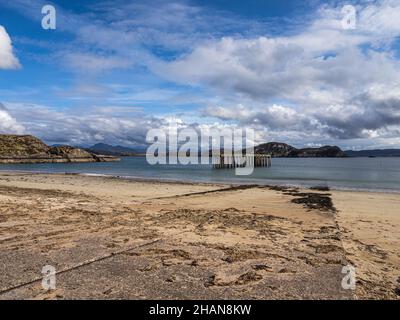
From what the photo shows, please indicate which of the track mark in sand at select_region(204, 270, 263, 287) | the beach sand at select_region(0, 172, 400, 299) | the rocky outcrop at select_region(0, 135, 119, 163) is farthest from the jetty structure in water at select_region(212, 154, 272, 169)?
the rocky outcrop at select_region(0, 135, 119, 163)

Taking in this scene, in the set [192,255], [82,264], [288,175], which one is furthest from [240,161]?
[82,264]

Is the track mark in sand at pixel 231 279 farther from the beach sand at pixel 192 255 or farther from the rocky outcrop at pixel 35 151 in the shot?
the rocky outcrop at pixel 35 151

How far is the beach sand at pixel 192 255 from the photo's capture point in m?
5.64

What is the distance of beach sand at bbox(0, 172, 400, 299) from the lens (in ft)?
18.5

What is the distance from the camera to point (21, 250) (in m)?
7.75

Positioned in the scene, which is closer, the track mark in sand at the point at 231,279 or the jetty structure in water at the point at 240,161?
the track mark in sand at the point at 231,279

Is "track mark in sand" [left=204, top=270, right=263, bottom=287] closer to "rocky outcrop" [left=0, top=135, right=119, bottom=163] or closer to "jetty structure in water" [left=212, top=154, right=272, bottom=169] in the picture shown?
"jetty structure in water" [left=212, top=154, right=272, bottom=169]

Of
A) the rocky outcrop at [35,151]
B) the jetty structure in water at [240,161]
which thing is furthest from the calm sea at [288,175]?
the rocky outcrop at [35,151]

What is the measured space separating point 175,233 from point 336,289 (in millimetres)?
5214

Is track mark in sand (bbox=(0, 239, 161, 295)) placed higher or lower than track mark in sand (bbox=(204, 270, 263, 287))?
higher

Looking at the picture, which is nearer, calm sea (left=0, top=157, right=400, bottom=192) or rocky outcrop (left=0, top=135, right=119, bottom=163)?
calm sea (left=0, top=157, right=400, bottom=192)

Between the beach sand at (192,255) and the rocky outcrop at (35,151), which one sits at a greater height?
the rocky outcrop at (35,151)

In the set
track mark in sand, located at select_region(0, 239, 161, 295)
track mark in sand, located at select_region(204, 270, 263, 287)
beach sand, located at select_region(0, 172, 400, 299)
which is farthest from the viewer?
track mark in sand, located at select_region(204, 270, 263, 287)
